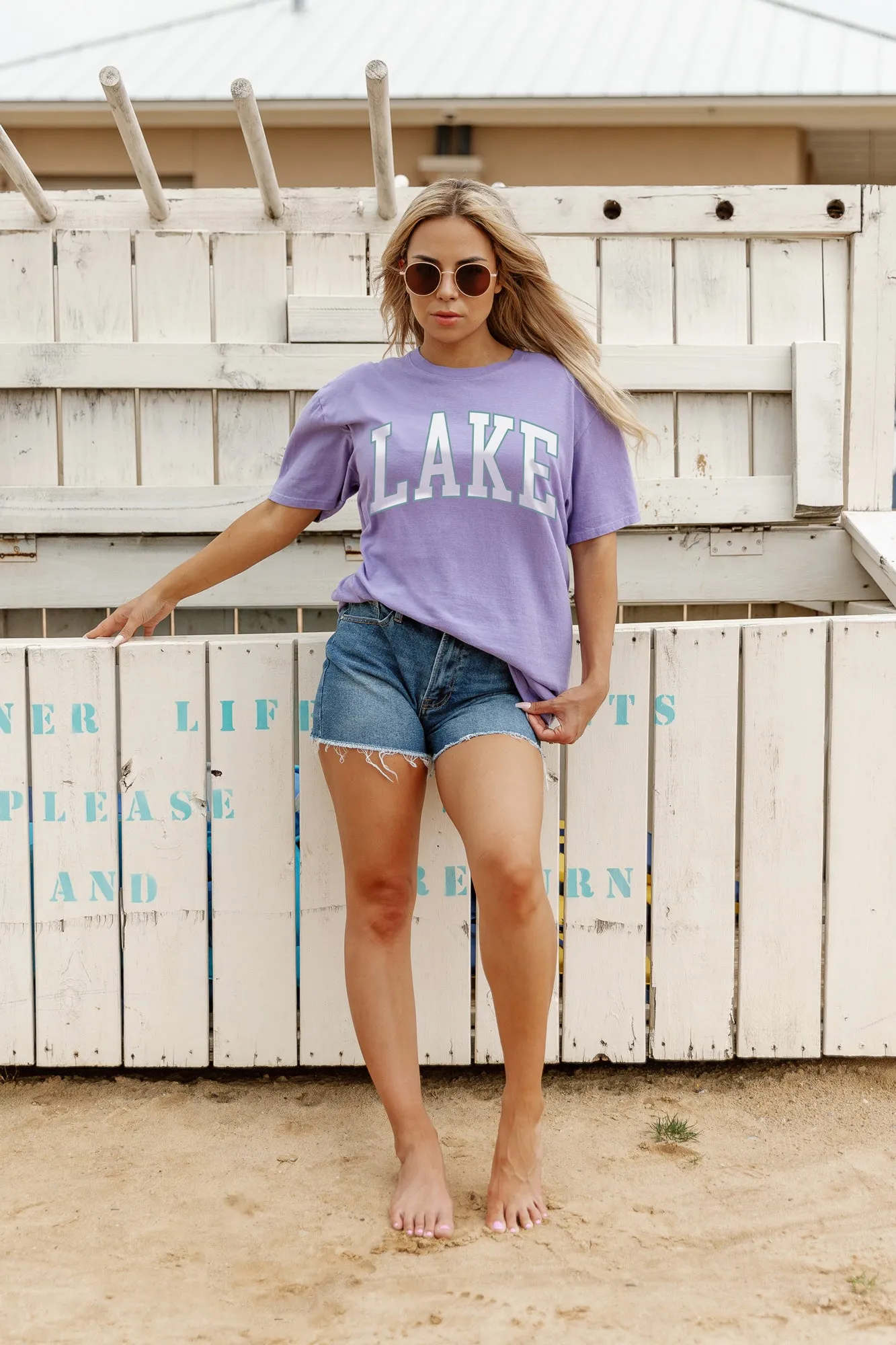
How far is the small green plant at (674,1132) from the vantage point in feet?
7.95

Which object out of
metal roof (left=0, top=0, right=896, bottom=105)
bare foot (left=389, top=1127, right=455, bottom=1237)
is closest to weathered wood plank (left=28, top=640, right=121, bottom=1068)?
bare foot (left=389, top=1127, right=455, bottom=1237)

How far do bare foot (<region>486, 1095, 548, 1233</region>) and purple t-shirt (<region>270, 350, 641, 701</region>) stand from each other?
76cm

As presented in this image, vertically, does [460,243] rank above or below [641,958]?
above

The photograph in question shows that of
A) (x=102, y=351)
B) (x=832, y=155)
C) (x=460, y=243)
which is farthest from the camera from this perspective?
(x=832, y=155)

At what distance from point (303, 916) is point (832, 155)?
27.0 ft

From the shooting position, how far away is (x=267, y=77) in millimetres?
7703

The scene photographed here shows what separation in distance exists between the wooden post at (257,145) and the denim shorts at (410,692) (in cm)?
177

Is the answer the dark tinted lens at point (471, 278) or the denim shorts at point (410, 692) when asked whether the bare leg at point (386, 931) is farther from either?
the dark tinted lens at point (471, 278)

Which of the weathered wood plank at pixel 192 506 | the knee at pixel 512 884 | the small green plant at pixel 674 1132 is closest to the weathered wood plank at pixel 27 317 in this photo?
the weathered wood plank at pixel 192 506

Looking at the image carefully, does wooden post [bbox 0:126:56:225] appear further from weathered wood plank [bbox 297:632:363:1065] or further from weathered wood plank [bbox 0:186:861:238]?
weathered wood plank [bbox 297:632:363:1065]

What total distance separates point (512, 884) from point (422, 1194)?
1.89ft

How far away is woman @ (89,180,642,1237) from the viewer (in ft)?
6.99

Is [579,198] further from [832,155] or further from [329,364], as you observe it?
[832,155]

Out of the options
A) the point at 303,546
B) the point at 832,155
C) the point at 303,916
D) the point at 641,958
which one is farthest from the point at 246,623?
the point at 832,155
